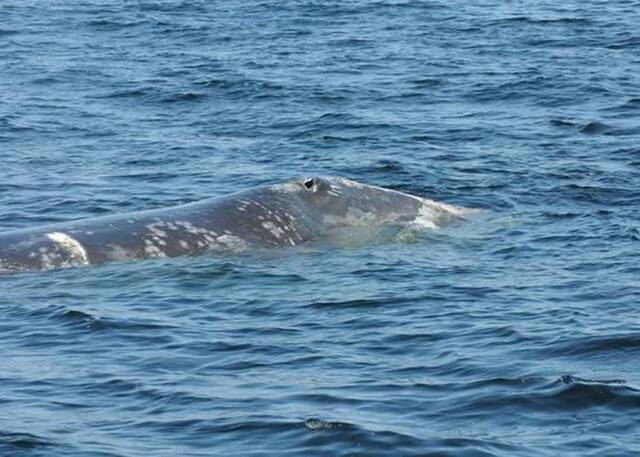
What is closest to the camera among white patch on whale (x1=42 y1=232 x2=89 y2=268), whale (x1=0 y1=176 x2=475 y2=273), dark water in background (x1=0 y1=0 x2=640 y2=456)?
dark water in background (x1=0 y1=0 x2=640 y2=456)

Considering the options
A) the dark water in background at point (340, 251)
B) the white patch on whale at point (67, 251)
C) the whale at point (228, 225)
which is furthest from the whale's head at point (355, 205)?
the white patch on whale at point (67, 251)

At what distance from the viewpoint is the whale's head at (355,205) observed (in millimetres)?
20656

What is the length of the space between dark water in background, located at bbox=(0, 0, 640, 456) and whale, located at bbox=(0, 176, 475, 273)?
328 mm

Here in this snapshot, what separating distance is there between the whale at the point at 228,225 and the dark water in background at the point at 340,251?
0.33 metres

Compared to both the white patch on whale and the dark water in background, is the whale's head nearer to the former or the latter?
the dark water in background

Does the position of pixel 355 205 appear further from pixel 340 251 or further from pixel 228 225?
pixel 228 225

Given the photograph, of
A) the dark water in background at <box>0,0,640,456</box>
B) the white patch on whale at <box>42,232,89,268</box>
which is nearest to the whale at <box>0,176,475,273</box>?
the white patch on whale at <box>42,232,89,268</box>

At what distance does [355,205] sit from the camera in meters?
20.9

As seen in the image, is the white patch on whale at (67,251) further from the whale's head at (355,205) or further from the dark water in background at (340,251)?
the whale's head at (355,205)

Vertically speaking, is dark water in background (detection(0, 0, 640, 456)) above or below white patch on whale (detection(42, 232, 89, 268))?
below

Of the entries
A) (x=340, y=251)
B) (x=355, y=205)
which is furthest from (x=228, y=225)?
(x=355, y=205)

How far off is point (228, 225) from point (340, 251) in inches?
54.7

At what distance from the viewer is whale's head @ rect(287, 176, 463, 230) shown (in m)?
20.7

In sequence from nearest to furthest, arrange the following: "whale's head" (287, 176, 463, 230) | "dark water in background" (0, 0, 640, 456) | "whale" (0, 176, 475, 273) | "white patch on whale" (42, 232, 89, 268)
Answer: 1. "dark water in background" (0, 0, 640, 456)
2. "white patch on whale" (42, 232, 89, 268)
3. "whale" (0, 176, 475, 273)
4. "whale's head" (287, 176, 463, 230)
